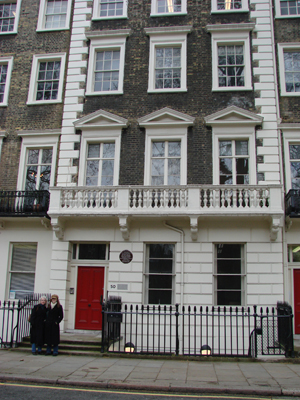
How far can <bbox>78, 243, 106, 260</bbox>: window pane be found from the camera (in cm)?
1423

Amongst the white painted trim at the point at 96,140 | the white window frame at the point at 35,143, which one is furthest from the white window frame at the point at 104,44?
the white window frame at the point at 35,143

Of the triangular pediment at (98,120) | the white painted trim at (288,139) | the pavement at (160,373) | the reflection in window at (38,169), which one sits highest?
the triangular pediment at (98,120)

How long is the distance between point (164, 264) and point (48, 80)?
31.2 feet

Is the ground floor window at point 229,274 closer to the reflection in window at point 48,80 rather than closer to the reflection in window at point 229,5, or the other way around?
the reflection in window at point 48,80

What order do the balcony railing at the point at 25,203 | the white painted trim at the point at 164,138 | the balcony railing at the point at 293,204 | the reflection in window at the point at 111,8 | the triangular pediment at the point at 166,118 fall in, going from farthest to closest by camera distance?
the reflection in window at the point at 111,8, the triangular pediment at the point at 166,118, the white painted trim at the point at 164,138, the balcony railing at the point at 25,203, the balcony railing at the point at 293,204

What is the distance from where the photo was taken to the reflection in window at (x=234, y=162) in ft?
46.3

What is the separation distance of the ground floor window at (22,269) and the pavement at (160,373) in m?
4.32

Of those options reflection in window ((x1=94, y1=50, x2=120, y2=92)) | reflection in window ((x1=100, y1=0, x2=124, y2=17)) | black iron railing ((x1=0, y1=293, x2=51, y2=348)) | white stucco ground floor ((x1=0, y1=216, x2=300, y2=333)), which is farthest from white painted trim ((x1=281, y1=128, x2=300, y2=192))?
black iron railing ((x1=0, y1=293, x2=51, y2=348))

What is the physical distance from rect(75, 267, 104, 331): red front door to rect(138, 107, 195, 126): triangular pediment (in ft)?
19.7

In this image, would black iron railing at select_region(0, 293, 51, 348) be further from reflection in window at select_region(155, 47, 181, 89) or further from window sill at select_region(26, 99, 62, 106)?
reflection in window at select_region(155, 47, 181, 89)

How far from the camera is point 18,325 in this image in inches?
461

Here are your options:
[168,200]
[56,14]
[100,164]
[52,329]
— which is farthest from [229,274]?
[56,14]

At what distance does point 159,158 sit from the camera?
14.5 meters

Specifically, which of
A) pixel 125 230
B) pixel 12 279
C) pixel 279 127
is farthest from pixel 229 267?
pixel 12 279
